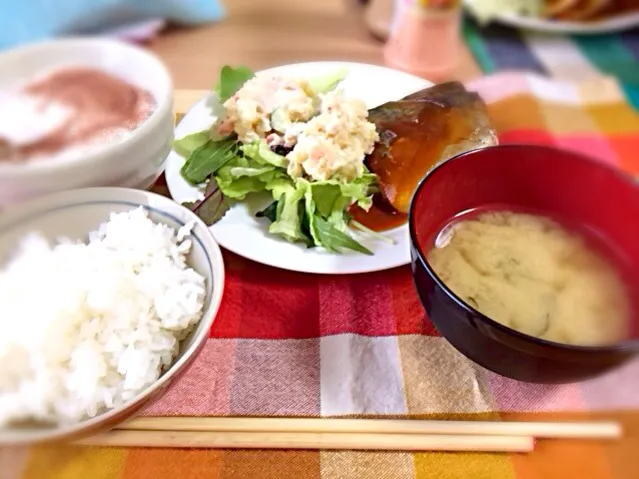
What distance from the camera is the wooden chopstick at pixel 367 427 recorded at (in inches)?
17.4

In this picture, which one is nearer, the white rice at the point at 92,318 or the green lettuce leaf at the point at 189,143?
the white rice at the point at 92,318

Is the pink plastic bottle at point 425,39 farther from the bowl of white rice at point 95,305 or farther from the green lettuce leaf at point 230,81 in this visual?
the bowl of white rice at point 95,305

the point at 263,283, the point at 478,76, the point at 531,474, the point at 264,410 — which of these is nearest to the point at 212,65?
the point at 478,76

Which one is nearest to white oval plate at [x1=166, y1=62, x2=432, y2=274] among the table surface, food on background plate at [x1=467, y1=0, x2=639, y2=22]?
the table surface

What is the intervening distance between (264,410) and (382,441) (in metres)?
0.09

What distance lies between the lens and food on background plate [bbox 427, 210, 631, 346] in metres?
0.45

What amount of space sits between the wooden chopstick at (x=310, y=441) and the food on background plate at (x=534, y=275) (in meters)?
0.09

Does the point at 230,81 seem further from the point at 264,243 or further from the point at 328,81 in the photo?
the point at 264,243

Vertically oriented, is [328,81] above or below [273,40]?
above

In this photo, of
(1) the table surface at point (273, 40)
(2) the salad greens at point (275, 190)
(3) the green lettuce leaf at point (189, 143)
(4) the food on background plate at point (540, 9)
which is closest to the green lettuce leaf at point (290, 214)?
(2) the salad greens at point (275, 190)

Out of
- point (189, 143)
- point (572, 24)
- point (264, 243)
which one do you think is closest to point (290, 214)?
point (264, 243)

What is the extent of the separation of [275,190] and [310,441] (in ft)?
0.86

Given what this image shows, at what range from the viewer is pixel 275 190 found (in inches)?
24.0

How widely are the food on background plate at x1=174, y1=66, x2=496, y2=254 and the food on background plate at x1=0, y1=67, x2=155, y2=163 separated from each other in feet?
0.28
